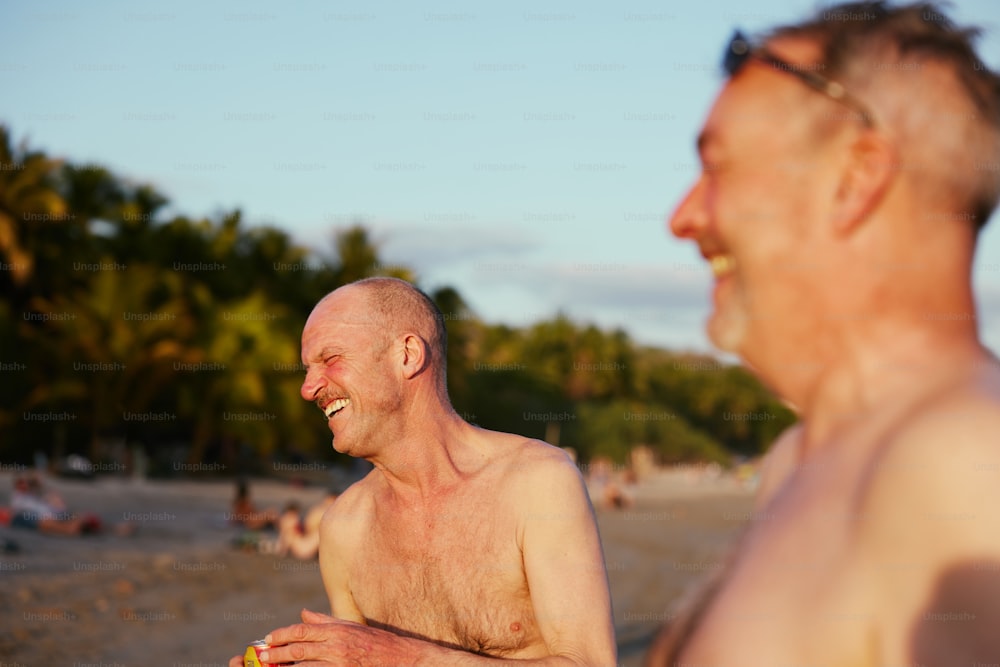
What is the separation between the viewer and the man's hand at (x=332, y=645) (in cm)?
272

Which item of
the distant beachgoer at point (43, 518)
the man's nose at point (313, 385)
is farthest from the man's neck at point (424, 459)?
the distant beachgoer at point (43, 518)

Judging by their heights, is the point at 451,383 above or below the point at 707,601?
below

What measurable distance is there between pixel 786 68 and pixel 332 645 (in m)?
2.16

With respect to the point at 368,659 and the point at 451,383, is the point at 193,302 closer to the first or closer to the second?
the point at 451,383

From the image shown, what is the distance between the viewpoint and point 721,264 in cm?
95

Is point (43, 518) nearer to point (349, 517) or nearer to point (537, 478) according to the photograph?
point (349, 517)

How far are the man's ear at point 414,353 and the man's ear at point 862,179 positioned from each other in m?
2.52

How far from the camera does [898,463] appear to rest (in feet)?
2.55

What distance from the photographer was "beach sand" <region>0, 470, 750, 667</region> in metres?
10.6

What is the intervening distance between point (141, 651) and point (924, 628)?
10728mm

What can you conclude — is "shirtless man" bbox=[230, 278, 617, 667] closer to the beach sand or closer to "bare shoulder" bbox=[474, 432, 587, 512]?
"bare shoulder" bbox=[474, 432, 587, 512]

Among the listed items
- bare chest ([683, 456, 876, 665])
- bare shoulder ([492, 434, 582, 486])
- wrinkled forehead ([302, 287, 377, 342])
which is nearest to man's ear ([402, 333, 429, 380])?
wrinkled forehead ([302, 287, 377, 342])

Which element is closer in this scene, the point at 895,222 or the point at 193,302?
the point at 895,222

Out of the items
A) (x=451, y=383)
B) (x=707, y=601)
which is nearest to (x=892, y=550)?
(x=707, y=601)
